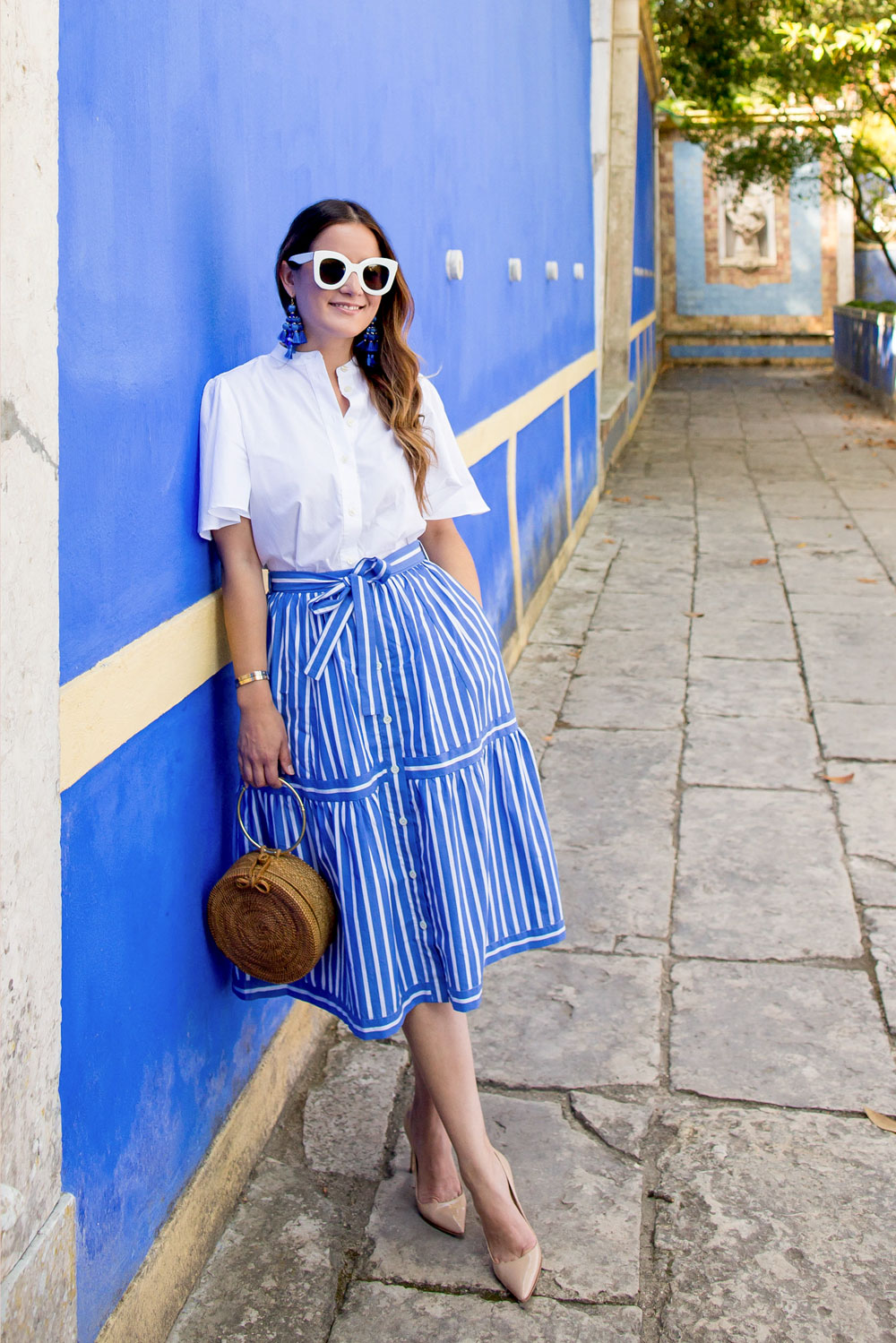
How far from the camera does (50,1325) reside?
60.5 inches

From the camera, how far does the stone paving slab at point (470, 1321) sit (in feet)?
6.50

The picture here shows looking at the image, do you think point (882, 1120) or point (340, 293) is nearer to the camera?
point (340, 293)

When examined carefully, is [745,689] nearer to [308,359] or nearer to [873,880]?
[873,880]

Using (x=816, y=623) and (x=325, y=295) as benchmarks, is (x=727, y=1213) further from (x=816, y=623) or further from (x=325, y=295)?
(x=816, y=623)

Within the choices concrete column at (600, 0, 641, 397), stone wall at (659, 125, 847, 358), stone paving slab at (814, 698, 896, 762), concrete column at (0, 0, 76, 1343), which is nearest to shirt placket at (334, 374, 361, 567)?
concrete column at (0, 0, 76, 1343)

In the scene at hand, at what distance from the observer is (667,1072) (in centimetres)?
267

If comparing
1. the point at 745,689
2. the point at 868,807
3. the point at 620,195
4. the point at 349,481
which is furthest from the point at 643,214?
the point at 349,481

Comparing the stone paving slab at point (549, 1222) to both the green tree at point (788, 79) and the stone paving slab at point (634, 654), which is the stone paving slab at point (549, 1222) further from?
the green tree at point (788, 79)

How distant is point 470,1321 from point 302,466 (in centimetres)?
139

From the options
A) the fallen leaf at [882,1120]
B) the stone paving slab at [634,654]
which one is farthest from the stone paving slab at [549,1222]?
the stone paving slab at [634,654]

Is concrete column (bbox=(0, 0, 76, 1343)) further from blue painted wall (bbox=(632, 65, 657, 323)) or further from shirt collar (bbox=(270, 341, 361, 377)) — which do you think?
blue painted wall (bbox=(632, 65, 657, 323))

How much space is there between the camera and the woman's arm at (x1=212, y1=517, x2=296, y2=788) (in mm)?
2059

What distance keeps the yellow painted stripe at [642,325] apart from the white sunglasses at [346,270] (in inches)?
490

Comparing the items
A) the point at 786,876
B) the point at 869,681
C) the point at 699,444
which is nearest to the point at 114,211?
the point at 786,876
